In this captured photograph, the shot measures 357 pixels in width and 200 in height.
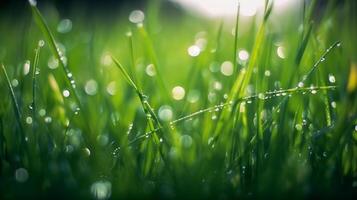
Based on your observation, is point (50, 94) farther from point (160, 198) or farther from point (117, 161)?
point (160, 198)

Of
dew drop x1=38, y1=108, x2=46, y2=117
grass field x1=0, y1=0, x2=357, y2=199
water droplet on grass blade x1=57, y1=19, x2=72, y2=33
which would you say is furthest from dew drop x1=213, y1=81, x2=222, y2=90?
water droplet on grass blade x1=57, y1=19, x2=72, y2=33

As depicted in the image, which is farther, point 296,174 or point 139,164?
point 139,164

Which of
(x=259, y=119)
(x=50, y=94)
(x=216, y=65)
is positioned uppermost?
(x=216, y=65)

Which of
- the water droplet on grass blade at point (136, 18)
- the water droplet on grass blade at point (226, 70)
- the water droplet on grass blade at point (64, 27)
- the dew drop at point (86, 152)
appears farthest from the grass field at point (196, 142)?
the water droplet on grass blade at point (64, 27)

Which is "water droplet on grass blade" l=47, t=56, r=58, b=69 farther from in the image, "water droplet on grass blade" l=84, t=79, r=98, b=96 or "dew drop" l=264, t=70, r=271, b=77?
"dew drop" l=264, t=70, r=271, b=77

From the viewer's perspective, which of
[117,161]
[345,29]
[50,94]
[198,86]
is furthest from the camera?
[345,29]

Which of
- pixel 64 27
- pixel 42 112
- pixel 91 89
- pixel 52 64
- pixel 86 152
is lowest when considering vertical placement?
pixel 86 152

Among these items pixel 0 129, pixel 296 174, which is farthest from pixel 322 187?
pixel 0 129

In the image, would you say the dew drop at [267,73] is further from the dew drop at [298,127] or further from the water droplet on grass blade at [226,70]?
the water droplet on grass blade at [226,70]

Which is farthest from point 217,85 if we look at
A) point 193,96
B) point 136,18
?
point 136,18

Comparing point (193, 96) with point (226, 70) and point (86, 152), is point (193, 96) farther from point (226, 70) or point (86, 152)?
point (86, 152)

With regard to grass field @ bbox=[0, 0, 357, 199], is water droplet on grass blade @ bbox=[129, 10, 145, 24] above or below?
above
